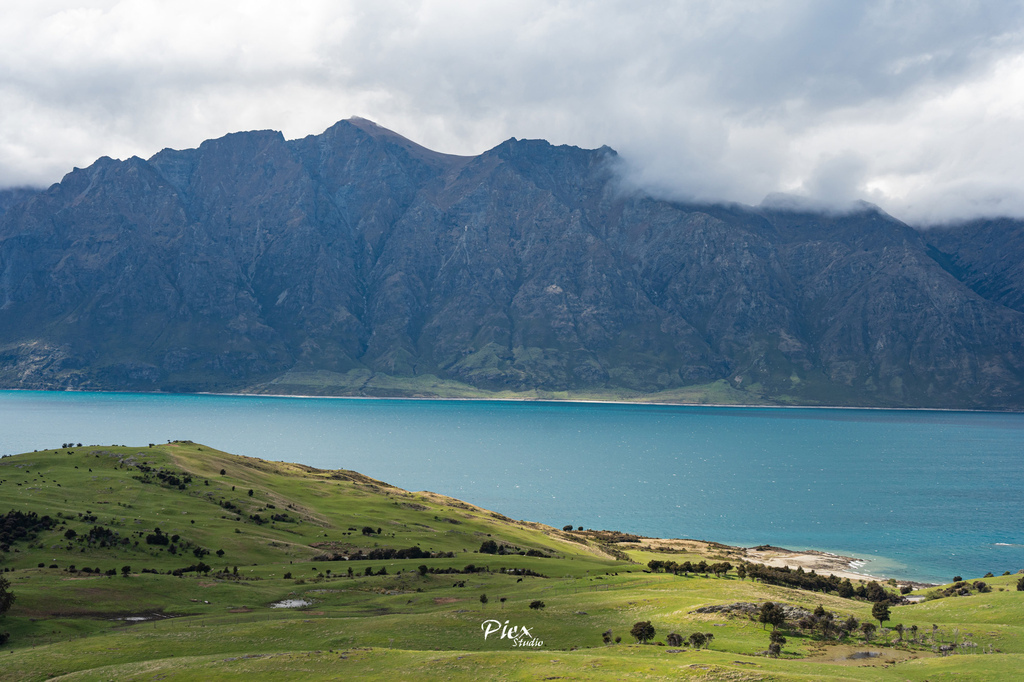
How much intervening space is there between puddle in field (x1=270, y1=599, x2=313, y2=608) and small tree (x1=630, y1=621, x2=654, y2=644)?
1086 inches

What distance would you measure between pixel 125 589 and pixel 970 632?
206ft

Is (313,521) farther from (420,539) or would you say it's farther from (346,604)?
(346,604)

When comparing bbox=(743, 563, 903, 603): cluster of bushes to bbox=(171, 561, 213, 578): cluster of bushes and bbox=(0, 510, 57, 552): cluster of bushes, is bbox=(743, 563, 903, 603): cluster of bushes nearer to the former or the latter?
bbox=(171, 561, 213, 578): cluster of bushes

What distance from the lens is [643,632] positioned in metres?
45.3

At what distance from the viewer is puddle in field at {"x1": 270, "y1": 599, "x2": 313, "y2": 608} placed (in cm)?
5731

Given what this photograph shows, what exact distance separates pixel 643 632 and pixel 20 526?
62377mm

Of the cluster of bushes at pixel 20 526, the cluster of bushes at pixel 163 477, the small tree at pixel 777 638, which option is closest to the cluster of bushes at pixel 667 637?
the small tree at pixel 777 638

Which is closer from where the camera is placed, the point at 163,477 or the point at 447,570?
the point at 447,570

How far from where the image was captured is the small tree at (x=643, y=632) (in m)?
45.2

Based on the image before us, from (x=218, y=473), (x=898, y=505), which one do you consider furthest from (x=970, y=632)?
(x=898, y=505)

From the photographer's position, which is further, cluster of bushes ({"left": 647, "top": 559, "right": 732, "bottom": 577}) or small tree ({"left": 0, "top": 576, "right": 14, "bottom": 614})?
cluster of bushes ({"left": 647, "top": 559, "right": 732, "bottom": 577})

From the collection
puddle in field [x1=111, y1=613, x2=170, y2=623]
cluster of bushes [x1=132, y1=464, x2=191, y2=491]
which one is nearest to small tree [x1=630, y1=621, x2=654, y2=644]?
puddle in field [x1=111, y1=613, x2=170, y2=623]

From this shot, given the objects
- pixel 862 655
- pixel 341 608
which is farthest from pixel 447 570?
pixel 862 655

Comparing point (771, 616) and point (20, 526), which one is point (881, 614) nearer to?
point (771, 616)
